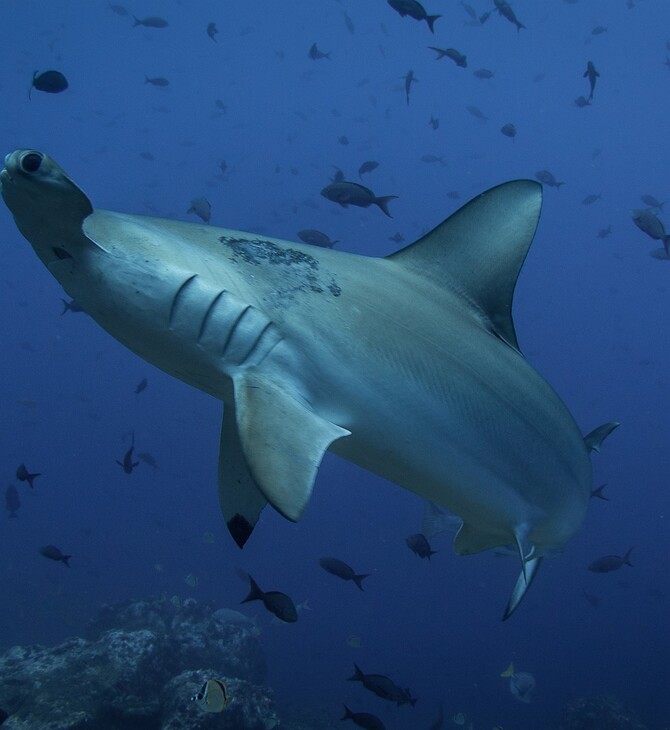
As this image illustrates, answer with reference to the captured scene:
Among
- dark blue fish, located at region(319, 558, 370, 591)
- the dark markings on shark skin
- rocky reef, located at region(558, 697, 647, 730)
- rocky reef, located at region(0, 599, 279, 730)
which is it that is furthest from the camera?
rocky reef, located at region(558, 697, 647, 730)

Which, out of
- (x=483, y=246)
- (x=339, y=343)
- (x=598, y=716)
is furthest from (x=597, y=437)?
(x=598, y=716)

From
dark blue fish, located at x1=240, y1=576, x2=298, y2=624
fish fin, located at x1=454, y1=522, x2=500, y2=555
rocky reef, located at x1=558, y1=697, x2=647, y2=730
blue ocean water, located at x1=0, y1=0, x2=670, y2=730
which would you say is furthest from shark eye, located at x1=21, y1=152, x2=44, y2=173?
blue ocean water, located at x1=0, y1=0, x2=670, y2=730

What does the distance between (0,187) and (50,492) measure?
61814 mm

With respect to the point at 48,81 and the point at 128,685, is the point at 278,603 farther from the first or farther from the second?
the point at 48,81

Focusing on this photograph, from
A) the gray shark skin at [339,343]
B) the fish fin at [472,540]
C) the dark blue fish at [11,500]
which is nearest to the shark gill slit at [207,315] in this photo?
the gray shark skin at [339,343]

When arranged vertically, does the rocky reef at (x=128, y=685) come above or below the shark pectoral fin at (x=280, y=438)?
below

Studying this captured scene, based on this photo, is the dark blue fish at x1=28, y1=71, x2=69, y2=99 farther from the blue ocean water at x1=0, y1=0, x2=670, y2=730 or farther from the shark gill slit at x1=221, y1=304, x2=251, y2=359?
the blue ocean water at x1=0, y1=0, x2=670, y2=730

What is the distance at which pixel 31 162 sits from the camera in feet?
5.02

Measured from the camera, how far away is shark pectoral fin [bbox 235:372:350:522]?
1.61 metres

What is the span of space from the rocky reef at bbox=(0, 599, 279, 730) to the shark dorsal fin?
457 cm

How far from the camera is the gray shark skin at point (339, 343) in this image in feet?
5.70

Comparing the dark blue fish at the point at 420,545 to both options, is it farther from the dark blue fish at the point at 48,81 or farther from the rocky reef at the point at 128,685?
the dark blue fish at the point at 48,81

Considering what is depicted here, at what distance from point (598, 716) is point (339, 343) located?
621 inches

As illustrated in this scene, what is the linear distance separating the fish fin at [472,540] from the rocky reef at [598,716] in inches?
529
